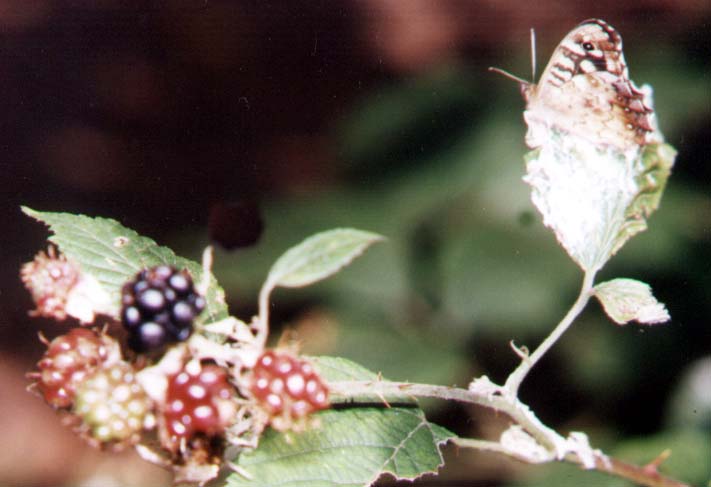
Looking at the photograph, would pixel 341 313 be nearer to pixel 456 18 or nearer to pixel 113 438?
pixel 113 438

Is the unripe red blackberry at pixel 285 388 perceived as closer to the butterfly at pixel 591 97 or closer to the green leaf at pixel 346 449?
the green leaf at pixel 346 449

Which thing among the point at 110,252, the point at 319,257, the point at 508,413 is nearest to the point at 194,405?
the point at 319,257

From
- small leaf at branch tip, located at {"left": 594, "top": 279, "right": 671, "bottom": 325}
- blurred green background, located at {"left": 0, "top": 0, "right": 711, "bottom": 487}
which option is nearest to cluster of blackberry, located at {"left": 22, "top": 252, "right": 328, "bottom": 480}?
small leaf at branch tip, located at {"left": 594, "top": 279, "right": 671, "bottom": 325}

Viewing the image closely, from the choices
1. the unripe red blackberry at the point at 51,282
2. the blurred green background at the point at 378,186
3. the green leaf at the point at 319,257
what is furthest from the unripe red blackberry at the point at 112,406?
the blurred green background at the point at 378,186

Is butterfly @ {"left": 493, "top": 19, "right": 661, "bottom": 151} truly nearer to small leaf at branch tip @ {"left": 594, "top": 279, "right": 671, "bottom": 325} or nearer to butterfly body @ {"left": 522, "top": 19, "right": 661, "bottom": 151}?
butterfly body @ {"left": 522, "top": 19, "right": 661, "bottom": 151}

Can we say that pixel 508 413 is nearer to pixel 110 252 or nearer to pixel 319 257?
pixel 319 257
